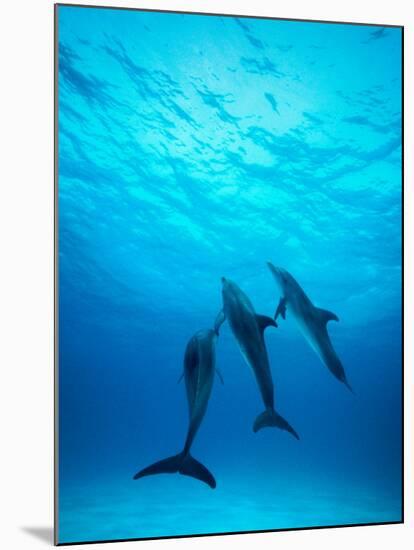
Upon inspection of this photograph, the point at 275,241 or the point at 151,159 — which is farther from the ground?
the point at 151,159

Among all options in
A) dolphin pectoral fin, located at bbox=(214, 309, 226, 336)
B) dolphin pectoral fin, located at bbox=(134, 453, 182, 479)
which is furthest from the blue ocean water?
dolphin pectoral fin, located at bbox=(214, 309, 226, 336)

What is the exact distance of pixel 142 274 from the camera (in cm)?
810

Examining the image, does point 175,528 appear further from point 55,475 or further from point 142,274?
point 142,274

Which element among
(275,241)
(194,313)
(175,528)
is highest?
(275,241)

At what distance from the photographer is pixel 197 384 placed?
8.12 m

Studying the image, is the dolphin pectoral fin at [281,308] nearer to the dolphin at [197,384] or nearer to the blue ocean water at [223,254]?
the blue ocean water at [223,254]

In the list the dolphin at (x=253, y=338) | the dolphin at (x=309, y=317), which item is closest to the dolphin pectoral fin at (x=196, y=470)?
the dolphin at (x=253, y=338)

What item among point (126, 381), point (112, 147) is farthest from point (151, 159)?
point (126, 381)

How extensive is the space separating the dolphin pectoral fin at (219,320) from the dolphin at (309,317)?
513 mm

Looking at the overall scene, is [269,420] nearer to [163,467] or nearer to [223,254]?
[163,467]

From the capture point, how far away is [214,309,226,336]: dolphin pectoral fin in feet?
26.8

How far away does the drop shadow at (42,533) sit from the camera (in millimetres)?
7832

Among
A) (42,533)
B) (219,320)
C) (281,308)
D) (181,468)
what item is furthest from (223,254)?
(42,533)

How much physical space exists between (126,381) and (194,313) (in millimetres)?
833
